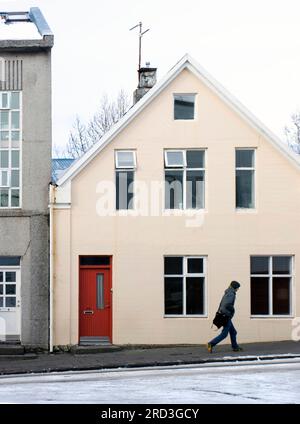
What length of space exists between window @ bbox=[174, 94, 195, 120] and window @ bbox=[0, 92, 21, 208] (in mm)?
4271

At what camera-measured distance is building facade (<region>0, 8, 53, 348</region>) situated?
2589 centimetres

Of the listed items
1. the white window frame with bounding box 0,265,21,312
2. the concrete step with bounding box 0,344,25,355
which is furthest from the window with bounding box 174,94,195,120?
the concrete step with bounding box 0,344,25,355

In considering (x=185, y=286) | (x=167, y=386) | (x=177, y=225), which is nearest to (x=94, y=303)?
(x=185, y=286)

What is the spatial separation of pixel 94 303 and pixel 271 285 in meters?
4.76

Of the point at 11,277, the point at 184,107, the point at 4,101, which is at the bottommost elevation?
Answer: the point at 11,277

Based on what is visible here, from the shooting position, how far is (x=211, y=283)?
25922 millimetres

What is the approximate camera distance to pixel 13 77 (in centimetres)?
2625

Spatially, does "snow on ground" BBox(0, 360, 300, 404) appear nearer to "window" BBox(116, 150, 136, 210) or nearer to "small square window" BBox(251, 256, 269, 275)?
"small square window" BBox(251, 256, 269, 275)

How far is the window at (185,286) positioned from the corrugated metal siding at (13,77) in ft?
20.3

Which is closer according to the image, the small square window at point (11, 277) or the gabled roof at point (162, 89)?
the gabled roof at point (162, 89)

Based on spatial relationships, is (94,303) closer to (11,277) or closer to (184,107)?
(11,277)

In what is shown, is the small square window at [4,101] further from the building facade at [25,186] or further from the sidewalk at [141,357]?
the sidewalk at [141,357]

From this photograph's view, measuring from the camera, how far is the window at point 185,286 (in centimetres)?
2600

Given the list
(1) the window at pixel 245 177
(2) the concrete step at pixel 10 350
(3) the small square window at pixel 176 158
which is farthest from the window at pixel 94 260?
(1) the window at pixel 245 177
